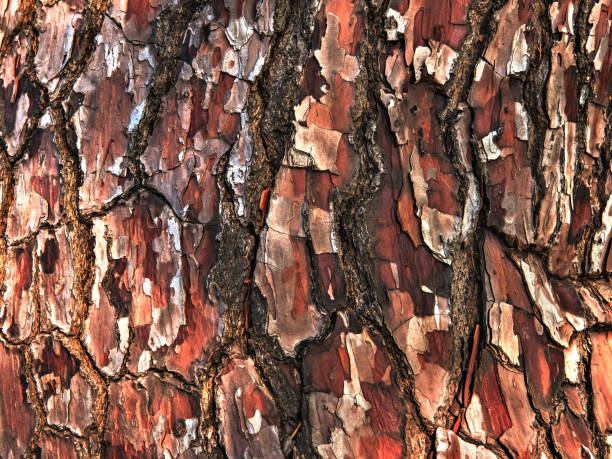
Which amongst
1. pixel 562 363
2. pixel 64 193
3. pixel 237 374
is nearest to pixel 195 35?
pixel 64 193

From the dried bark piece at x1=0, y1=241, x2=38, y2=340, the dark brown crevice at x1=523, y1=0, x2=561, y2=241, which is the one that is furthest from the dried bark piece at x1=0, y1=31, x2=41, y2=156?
the dark brown crevice at x1=523, y1=0, x2=561, y2=241

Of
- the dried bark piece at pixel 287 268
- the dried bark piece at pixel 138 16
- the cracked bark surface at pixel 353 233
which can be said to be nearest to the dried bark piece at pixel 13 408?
the cracked bark surface at pixel 353 233

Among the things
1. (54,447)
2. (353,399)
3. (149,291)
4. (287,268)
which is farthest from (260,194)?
(54,447)

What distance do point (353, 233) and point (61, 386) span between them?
54cm

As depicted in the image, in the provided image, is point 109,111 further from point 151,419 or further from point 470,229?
point 470,229

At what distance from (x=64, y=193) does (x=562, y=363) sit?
0.81 m

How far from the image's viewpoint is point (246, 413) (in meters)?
0.73

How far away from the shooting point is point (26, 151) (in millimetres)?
831

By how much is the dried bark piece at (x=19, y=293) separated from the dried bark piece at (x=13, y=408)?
42mm

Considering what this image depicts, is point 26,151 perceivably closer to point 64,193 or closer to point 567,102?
point 64,193

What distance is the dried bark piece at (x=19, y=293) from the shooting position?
81cm

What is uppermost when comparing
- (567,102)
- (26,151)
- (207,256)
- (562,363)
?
(567,102)

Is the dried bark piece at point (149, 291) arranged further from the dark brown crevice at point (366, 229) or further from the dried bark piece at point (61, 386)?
the dark brown crevice at point (366, 229)

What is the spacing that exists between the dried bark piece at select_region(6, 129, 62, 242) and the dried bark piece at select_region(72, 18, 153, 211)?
53 mm
